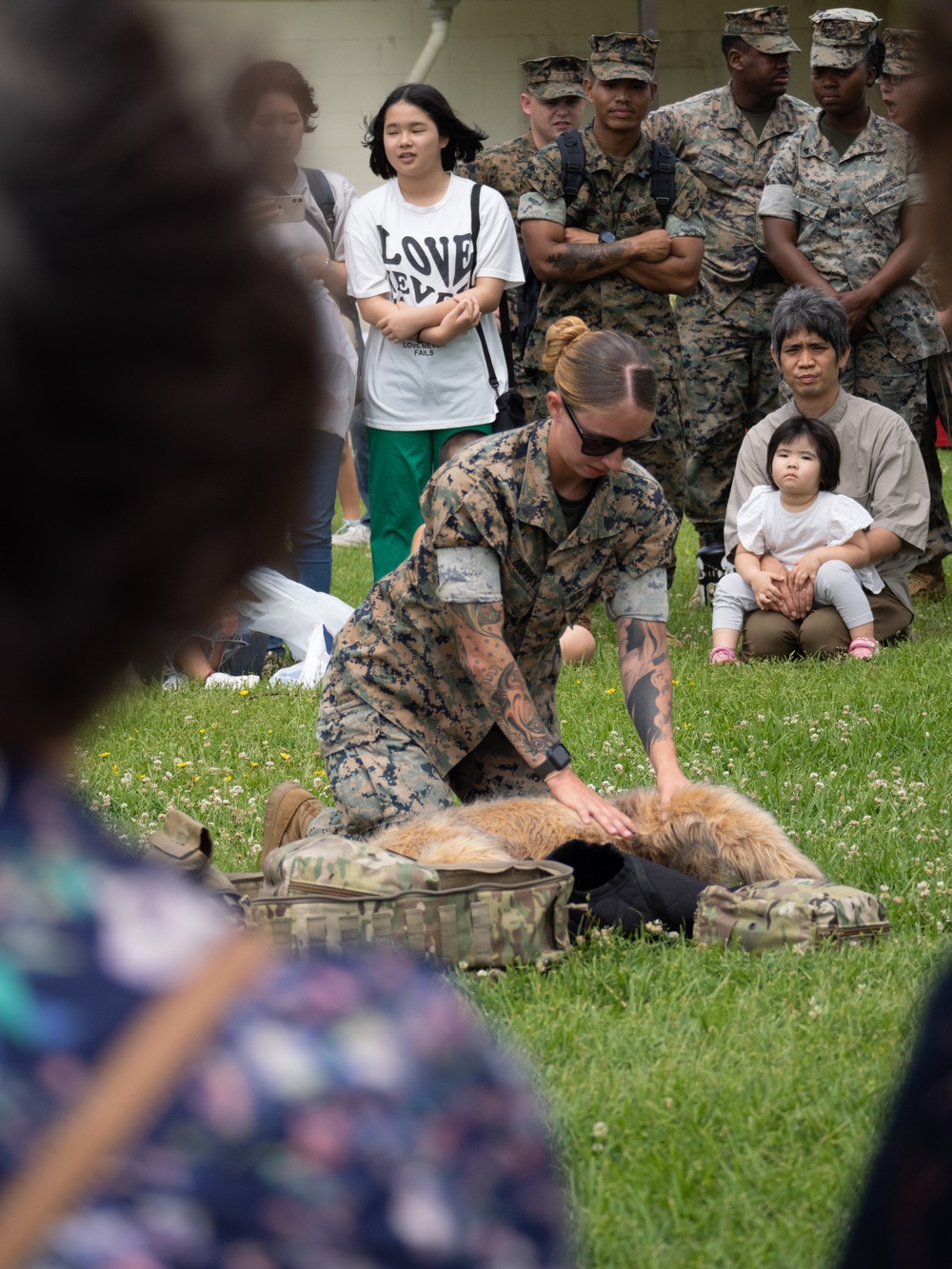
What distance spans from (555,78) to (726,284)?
1.58 m

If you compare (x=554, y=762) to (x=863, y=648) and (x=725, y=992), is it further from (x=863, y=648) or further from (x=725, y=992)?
(x=863, y=648)

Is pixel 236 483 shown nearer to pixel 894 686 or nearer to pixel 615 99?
pixel 894 686

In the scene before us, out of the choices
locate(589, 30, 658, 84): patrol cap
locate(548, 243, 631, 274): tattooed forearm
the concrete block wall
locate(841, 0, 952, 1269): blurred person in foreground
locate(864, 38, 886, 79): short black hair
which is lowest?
locate(841, 0, 952, 1269): blurred person in foreground

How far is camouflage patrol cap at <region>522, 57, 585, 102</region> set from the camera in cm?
847

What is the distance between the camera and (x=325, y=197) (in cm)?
703

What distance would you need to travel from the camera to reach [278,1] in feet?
58.2

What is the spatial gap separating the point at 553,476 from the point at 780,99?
204 inches

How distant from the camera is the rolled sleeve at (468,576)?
13.4 feet

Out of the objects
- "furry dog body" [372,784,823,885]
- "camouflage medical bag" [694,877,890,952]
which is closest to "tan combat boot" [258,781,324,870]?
"furry dog body" [372,784,823,885]

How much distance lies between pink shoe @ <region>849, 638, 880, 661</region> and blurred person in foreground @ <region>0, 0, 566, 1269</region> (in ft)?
20.3

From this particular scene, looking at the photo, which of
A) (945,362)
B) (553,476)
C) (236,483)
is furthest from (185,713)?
(236,483)

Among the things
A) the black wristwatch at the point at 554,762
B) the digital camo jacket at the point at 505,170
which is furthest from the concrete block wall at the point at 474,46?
the black wristwatch at the point at 554,762

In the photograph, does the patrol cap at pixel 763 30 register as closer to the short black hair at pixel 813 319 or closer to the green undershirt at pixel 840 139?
the green undershirt at pixel 840 139

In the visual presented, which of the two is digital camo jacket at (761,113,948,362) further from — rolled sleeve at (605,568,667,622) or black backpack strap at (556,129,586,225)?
rolled sleeve at (605,568,667,622)
